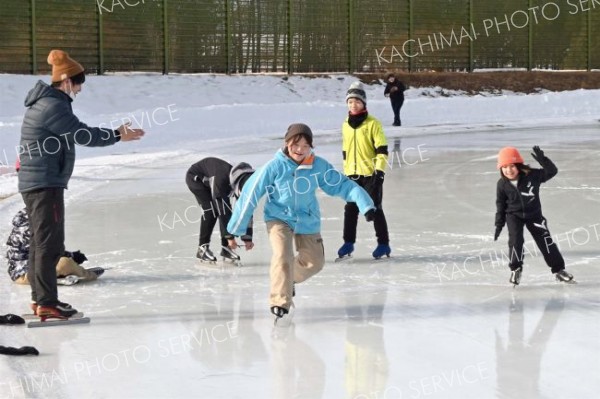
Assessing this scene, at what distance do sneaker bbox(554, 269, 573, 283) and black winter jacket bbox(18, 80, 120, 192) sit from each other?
132 inches

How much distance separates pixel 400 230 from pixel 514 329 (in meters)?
4.07

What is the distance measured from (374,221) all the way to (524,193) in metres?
1.64

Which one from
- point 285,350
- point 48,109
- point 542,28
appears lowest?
point 285,350

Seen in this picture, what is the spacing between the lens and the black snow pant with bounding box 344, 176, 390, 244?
30.4ft

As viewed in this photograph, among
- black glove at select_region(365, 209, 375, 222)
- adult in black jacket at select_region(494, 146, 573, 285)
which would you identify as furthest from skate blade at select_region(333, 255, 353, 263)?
black glove at select_region(365, 209, 375, 222)

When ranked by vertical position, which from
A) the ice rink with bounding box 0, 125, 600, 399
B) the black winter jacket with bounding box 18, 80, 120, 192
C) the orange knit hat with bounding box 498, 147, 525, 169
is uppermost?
the black winter jacket with bounding box 18, 80, 120, 192

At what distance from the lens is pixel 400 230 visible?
420 inches

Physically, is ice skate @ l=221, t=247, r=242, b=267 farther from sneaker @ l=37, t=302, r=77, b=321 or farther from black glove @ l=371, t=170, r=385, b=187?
sneaker @ l=37, t=302, r=77, b=321

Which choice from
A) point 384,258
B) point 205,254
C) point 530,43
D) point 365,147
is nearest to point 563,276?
point 384,258

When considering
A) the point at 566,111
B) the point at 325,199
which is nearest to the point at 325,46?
the point at 566,111

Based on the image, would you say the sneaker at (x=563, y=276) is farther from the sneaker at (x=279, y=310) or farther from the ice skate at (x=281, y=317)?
the sneaker at (x=279, y=310)

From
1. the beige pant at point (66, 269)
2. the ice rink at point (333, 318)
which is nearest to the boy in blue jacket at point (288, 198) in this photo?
the ice rink at point (333, 318)

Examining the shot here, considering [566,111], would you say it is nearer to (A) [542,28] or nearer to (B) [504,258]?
(A) [542,28]

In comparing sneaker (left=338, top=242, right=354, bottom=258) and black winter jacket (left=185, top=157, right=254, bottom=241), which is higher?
black winter jacket (left=185, top=157, right=254, bottom=241)
